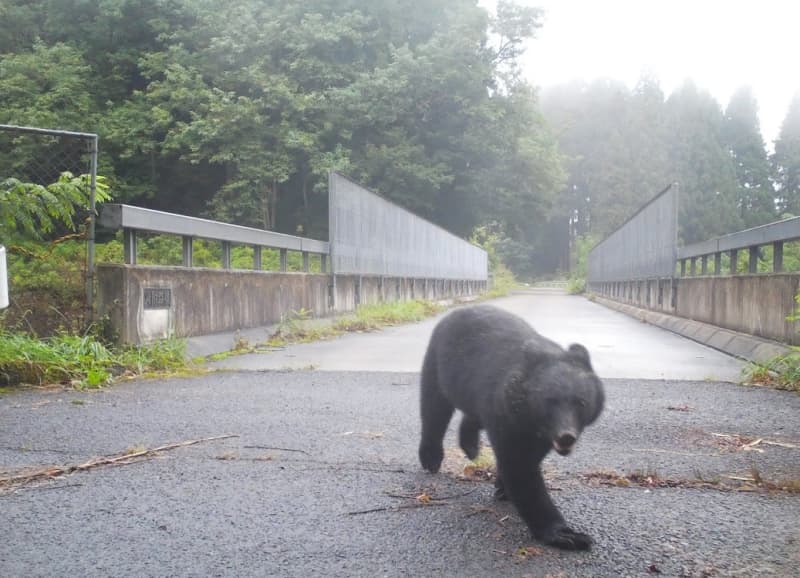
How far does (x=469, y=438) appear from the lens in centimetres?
359

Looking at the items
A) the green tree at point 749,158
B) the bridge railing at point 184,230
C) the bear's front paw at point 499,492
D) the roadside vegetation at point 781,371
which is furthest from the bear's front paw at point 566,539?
the green tree at point 749,158

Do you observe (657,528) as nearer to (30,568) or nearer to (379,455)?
(379,455)

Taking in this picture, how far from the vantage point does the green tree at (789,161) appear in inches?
2152

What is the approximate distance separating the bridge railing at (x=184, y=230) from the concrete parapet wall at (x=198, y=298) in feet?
0.78

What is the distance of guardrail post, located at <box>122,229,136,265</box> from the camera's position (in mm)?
6938

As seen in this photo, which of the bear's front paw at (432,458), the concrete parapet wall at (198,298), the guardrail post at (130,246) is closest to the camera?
the bear's front paw at (432,458)

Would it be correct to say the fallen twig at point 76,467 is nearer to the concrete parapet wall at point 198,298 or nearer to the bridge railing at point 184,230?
the bridge railing at point 184,230

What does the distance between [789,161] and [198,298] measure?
59.6m

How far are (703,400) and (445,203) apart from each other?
1368 inches

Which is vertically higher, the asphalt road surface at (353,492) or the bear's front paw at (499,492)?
the bear's front paw at (499,492)

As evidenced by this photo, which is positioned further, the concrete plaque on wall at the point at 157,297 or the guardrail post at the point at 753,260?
the guardrail post at the point at 753,260

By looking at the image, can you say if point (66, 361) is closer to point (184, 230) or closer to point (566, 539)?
point (184, 230)

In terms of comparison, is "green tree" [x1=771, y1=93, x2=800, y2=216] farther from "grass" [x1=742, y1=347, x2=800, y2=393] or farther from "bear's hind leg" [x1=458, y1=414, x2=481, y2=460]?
"bear's hind leg" [x1=458, y1=414, x2=481, y2=460]

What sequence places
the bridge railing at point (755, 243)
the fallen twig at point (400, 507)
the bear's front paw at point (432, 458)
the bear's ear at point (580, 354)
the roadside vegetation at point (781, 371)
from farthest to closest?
the bridge railing at point (755, 243) → the roadside vegetation at point (781, 371) → the bear's front paw at point (432, 458) → the fallen twig at point (400, 507) → the bear's ear at point (580, 354)
